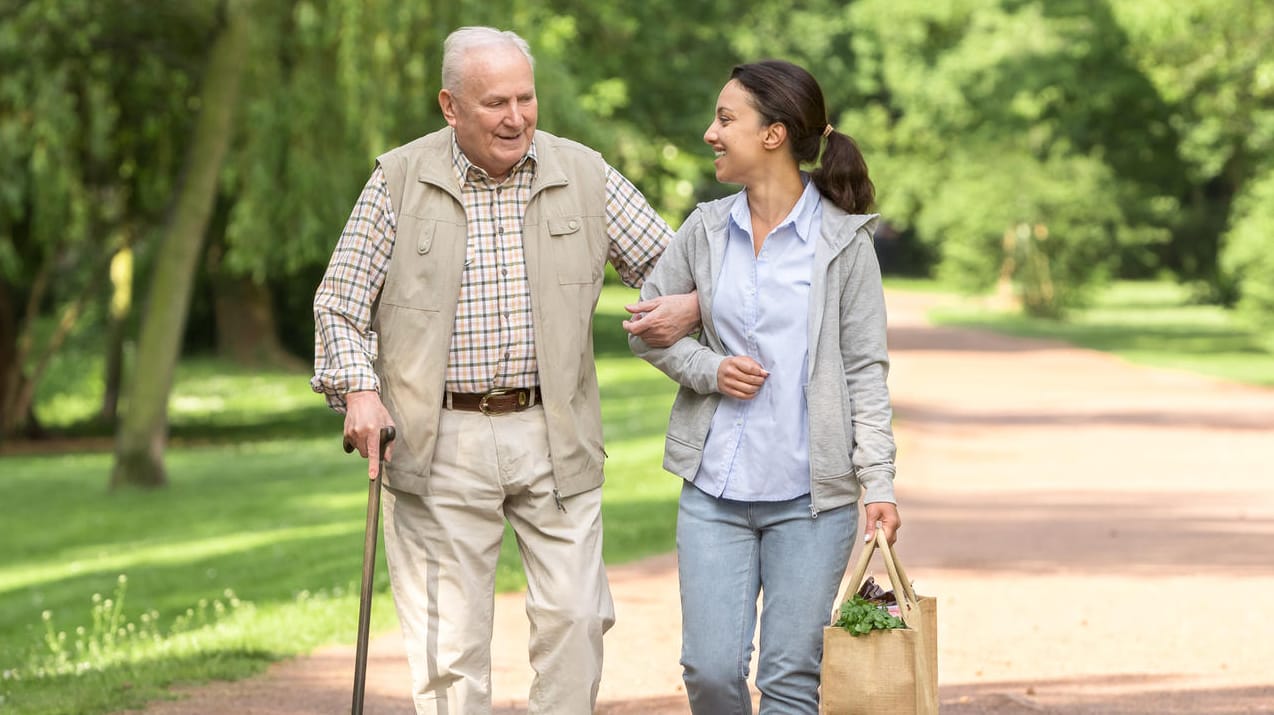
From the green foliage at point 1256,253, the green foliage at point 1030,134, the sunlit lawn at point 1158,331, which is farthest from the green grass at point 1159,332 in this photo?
the green foliage at point 1030,134

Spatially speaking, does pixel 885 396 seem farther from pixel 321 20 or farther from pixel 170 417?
pixel 170 417

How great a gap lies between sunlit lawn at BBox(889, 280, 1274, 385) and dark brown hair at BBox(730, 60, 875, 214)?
22278mm

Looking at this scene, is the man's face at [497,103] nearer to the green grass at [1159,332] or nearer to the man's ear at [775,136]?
the man's ear at [775,136]

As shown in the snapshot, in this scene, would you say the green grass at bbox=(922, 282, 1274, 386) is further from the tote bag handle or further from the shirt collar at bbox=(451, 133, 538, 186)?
the tote bag handle

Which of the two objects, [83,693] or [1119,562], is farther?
[1119,562]

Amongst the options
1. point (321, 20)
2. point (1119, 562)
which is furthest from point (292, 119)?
point (1119, 562)

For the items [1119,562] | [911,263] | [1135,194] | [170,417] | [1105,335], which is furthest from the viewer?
[911,263]

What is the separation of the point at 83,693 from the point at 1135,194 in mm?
37573

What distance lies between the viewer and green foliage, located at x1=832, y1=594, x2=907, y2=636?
3.99 meters

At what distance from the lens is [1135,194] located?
4188 centimetres

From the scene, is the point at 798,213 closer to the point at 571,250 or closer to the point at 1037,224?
the point at 571,250

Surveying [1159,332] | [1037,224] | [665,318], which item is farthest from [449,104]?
[1037,224]

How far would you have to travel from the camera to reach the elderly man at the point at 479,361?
4.45 meters

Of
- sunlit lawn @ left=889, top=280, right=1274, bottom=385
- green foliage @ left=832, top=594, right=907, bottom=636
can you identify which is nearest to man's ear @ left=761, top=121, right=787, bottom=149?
green foliage @ left=832, top=594, right=907, bottom=636
